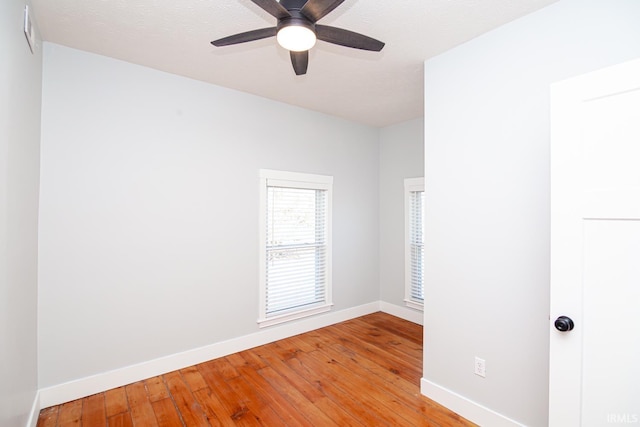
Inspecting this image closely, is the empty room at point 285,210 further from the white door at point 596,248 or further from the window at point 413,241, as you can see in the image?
the window at point 413,241

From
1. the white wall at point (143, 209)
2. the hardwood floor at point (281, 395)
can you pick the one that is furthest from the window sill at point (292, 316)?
the hardwood floor at point (281, 395)

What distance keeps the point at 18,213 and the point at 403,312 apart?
4034 mm

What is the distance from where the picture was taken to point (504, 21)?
2.02m

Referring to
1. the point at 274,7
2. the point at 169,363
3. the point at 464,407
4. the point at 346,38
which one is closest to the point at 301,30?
the point at 274,7

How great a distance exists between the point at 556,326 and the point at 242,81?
304cm

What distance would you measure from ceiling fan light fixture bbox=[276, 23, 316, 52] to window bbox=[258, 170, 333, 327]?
186cm

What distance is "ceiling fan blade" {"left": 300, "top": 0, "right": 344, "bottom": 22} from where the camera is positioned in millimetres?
1398

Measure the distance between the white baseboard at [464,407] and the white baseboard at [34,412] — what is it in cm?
273

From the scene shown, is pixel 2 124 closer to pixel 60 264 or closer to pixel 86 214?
pixel 86 214

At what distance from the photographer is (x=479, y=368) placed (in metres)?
2.18

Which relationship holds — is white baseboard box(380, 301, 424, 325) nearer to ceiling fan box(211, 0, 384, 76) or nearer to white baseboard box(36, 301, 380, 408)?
white baseboard box(36, 301, 380, 408)

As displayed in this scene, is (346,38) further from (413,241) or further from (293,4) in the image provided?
(413,241)

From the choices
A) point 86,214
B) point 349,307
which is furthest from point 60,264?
point 349,307

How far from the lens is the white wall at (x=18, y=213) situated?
1.46 metres
